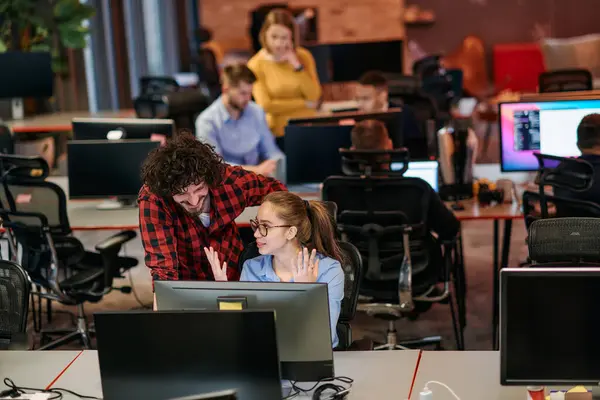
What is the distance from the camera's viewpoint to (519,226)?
742 centimetres

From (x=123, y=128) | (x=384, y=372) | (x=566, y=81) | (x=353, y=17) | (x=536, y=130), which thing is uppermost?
(x=353, y=17)

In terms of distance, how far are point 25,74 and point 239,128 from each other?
378 cm

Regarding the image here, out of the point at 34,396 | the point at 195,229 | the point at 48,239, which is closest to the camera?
the point at 34,396

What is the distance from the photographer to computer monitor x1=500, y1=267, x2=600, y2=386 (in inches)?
97.8

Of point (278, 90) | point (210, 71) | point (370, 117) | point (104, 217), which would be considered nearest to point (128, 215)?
point (104, 217)

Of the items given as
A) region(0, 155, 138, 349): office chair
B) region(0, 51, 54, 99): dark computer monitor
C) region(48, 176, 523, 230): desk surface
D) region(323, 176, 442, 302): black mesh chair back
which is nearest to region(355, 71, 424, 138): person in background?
region(48, 176, 523, 230): desk surface

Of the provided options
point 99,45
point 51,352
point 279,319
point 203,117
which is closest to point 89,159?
point 203,117

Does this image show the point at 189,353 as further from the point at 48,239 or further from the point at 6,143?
the point at 6,143

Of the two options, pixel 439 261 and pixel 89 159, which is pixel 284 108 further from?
pixel 439 261

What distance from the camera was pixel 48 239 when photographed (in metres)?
4.75

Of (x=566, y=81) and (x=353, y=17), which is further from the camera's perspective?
(x=353, y=17)

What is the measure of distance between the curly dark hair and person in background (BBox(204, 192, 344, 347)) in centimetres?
23

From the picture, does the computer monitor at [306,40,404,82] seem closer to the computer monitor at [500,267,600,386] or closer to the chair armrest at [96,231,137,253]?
the chair armrest at [96,231,137,253]

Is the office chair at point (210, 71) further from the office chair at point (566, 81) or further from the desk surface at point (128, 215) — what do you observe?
the desk surface at point (128, 215)
